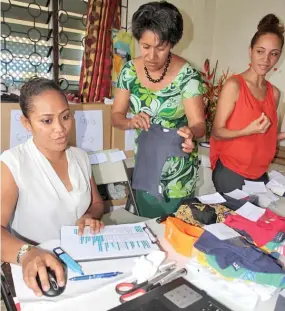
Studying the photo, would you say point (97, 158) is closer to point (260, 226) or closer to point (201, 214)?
point (201, 214)

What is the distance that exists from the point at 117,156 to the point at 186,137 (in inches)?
33.2

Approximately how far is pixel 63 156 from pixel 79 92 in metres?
1.31

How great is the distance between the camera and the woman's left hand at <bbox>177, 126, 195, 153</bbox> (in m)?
Result: 1.18

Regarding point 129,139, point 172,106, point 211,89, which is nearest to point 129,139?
point 129,139

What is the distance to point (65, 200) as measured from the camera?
115 cm

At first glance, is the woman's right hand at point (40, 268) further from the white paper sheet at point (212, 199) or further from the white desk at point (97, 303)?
the white paper sheet at point (212, 199)

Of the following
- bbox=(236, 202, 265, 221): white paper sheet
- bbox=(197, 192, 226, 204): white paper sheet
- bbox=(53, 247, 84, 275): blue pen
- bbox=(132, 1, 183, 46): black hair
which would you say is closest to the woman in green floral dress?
bbox=(132, 1, 183, 46): black hair

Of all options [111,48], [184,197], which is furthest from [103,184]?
[111,48]

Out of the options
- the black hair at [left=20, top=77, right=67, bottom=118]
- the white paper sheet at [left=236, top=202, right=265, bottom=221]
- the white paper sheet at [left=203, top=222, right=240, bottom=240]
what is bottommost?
the white paper sheet at [left=203, top=222, right=240, bottom=240]

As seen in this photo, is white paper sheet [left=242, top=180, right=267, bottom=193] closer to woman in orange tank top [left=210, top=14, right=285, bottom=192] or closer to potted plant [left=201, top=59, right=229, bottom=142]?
woman in orange tank top [left=210, top=14, right=285, bottom=192]

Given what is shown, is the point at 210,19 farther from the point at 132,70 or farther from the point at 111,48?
the point at 132,70

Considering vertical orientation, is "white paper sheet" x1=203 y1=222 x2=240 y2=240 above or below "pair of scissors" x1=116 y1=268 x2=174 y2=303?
above

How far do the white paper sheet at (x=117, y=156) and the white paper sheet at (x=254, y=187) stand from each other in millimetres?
795

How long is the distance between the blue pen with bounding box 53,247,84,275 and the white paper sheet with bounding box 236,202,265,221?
580 millimetres
